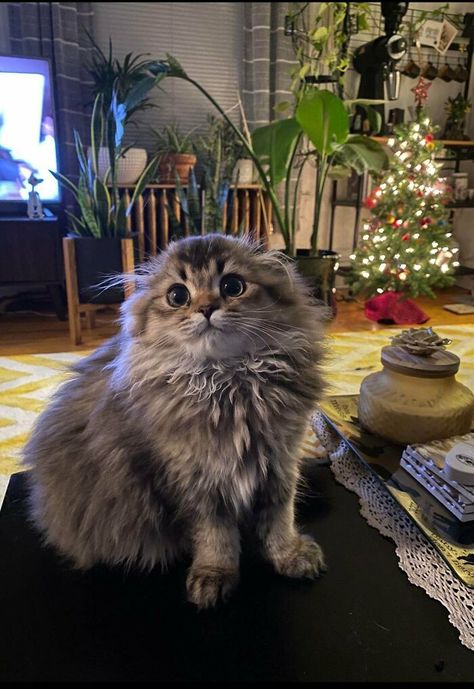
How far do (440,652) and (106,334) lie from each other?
2.40 metres

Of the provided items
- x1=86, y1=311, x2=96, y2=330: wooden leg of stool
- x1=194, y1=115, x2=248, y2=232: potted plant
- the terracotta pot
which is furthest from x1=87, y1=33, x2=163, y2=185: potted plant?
x1=86, y1=311, x2=96, y2=330: wooden leg of stool

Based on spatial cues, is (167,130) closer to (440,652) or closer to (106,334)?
(106,334)

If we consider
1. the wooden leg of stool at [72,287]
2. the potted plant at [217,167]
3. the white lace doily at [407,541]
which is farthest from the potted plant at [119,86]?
the white lace doily at [407,541]

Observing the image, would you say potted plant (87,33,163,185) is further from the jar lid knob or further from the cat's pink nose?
the cat's pink nose

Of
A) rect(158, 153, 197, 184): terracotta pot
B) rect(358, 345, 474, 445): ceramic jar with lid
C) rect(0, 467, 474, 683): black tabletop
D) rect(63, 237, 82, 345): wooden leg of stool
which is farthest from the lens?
rect(158, 153, 197, 184): terracotta pot

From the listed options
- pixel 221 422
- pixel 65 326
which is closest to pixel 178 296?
pixel 221 422

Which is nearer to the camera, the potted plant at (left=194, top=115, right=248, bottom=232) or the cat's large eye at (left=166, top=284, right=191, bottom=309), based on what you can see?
the cat's large eye at (left=166, top=284, right=191, bottom=309)

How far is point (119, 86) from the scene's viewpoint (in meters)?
2.90

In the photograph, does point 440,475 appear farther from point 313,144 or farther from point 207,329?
point 313,144

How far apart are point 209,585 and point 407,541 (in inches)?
14.4

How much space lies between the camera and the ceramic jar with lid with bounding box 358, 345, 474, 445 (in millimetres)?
1022

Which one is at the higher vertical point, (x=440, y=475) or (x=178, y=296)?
(x=178, y=296)

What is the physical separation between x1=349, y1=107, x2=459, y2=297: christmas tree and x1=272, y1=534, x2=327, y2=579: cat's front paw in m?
2.65

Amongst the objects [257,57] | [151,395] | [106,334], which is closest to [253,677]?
[151,395]
